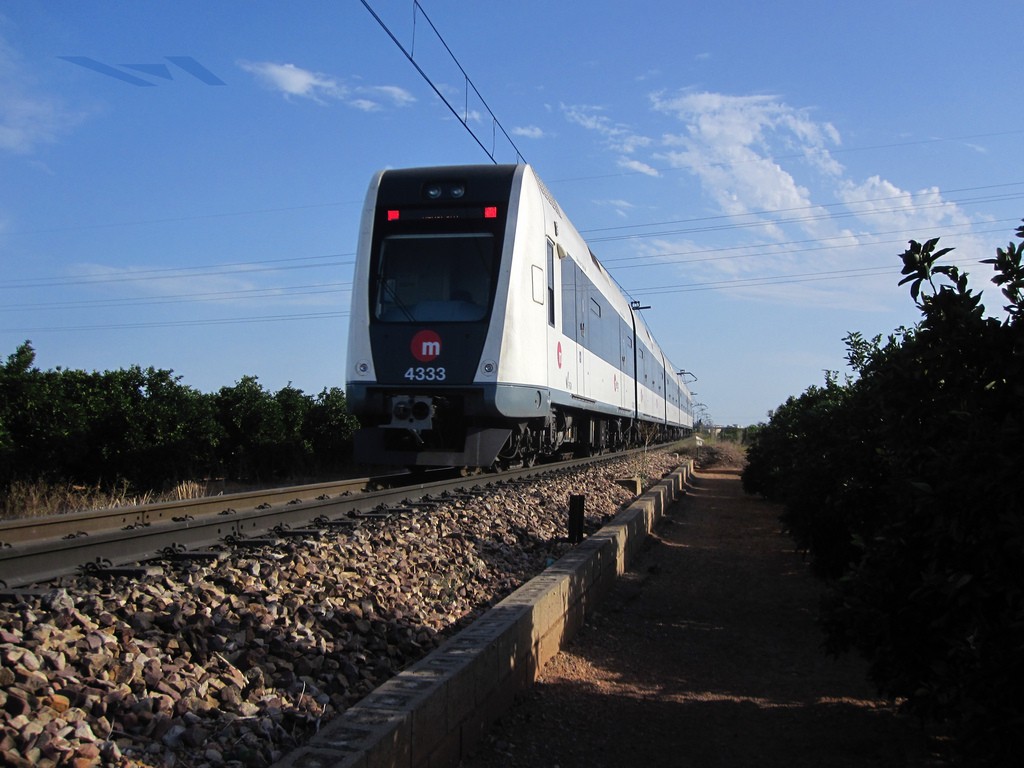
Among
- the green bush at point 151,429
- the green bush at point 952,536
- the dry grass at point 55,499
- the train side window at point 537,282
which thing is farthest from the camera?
the green bush at point 151,429

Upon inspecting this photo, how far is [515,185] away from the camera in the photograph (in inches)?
412

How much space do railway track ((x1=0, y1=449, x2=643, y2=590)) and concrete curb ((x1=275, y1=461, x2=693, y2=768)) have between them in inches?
72.2

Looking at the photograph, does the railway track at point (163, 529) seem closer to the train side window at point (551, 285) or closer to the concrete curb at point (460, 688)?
the concrete curb at point (460, 688)

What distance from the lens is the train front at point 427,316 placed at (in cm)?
1015

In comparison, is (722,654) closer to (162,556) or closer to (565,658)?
(565,658)

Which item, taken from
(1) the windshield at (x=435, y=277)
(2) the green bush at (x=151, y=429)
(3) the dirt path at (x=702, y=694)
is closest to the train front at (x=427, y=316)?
(1) the windshield at (x=435, y=277)

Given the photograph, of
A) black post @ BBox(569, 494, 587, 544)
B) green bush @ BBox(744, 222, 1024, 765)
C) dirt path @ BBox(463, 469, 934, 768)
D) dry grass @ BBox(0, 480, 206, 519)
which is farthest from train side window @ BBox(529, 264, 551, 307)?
green bush @ BBox(744, 222, 1024, 765)

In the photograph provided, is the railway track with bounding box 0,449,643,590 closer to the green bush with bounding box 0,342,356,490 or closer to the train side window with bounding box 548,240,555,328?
the train side window with bounding box 548,240,555,328

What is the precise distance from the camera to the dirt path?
395 centimetres

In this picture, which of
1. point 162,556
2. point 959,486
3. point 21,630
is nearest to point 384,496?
point 162,556

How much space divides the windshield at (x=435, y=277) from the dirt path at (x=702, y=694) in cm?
395

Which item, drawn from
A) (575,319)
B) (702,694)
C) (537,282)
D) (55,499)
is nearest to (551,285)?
(537,282)

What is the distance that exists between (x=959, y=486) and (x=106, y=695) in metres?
2.93

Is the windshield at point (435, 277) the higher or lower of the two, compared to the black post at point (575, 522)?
higher
